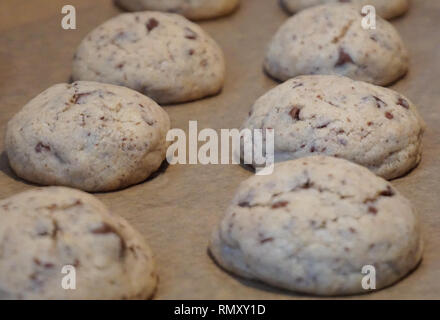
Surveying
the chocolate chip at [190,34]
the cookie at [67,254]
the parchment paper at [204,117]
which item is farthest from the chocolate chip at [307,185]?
the chocolate chip at [190,34]

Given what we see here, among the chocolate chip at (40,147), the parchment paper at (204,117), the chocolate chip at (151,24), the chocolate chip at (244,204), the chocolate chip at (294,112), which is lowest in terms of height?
the parchment paper at (204,117)

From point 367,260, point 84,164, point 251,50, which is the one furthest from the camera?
point 251,50

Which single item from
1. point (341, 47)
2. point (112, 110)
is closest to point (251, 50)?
point (341, 47)

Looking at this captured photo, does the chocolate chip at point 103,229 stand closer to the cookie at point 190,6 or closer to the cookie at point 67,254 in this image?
the cookie at point 67,254

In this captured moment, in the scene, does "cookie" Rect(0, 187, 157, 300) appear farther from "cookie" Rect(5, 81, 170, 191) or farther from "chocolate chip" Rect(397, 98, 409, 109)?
"chocolate chip" Rect(397, 98, 409, 109)

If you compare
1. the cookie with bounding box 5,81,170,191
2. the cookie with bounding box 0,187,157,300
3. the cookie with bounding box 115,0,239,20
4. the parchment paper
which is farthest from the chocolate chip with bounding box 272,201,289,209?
the cookie with bounding box 115,0,239,20

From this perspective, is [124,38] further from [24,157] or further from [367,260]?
[367,260]
